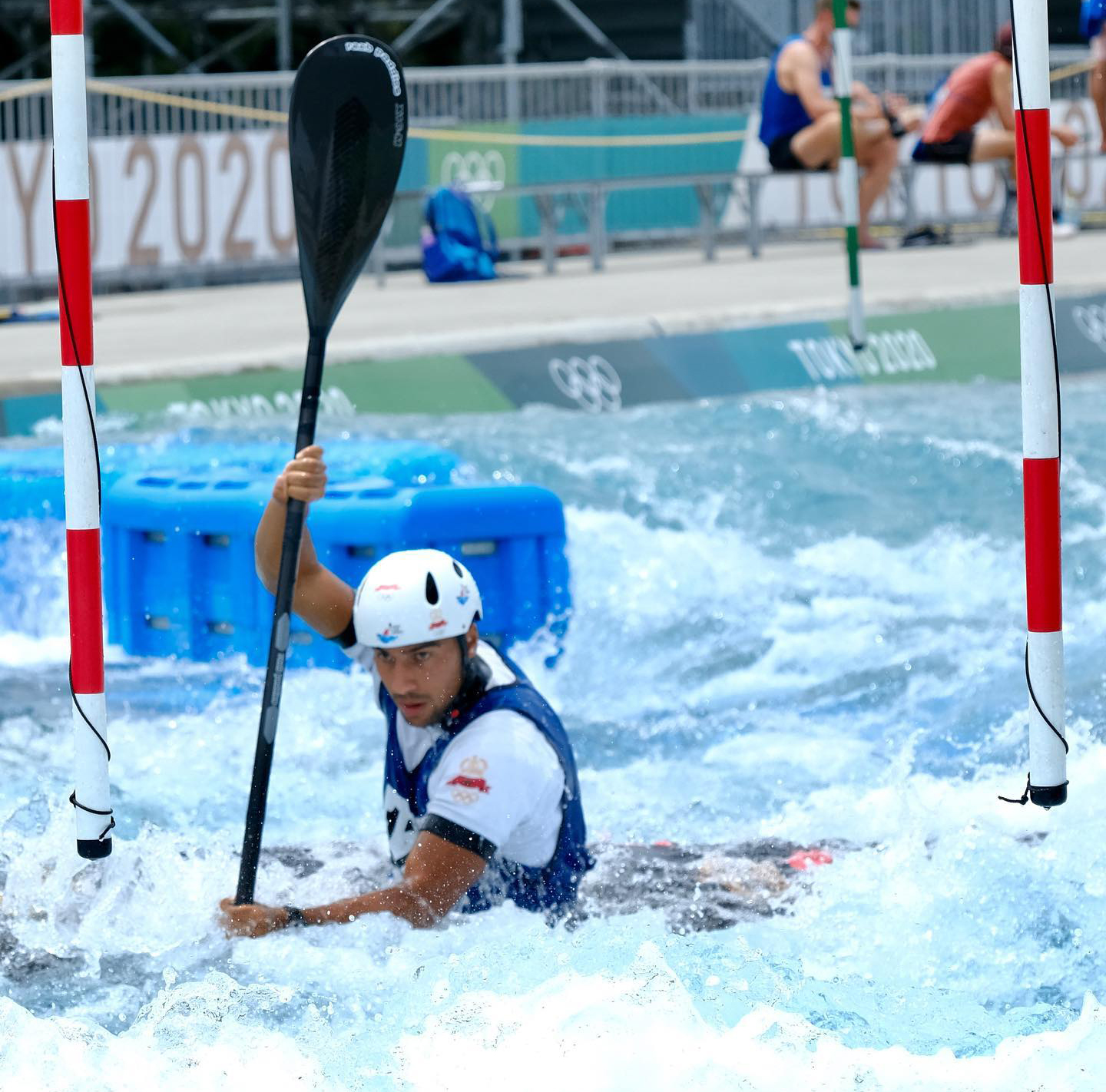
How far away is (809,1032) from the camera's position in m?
2.96

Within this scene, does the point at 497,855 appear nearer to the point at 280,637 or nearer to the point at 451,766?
the point at 451,766

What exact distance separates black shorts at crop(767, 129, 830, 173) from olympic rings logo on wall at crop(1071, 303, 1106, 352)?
6.80ft

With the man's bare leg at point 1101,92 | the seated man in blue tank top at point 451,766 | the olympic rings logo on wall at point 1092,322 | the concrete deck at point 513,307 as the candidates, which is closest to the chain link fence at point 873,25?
the concrete deck at point 513,307

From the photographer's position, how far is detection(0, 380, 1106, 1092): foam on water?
2.96 meters

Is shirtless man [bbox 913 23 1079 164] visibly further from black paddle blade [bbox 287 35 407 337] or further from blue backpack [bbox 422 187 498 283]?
black paddle blade [bbox 287 35 407 337]

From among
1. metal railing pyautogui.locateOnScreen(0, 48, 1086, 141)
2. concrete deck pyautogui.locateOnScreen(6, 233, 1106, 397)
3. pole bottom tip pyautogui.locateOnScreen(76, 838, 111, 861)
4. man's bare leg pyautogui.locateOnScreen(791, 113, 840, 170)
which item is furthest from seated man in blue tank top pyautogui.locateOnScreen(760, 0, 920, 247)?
pole bottom tip pyautogui.locateOnScreen(76, 838, 111, 861)

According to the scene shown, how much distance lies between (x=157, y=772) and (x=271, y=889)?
4.05 ft

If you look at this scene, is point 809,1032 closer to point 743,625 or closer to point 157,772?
point 157,772

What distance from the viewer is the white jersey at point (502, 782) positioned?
11.3 ft

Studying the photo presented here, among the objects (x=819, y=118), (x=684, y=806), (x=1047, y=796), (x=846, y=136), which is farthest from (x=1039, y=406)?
(x=819, y=118)

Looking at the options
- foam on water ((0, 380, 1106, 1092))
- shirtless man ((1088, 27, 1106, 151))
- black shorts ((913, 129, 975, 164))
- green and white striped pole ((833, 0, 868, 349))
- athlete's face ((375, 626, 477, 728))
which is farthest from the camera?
black shorts ((913, 129, 975, 164))

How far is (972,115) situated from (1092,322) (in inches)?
75.0

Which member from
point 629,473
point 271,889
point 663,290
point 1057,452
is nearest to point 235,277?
point 663,290

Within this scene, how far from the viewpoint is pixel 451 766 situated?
3461 mm
